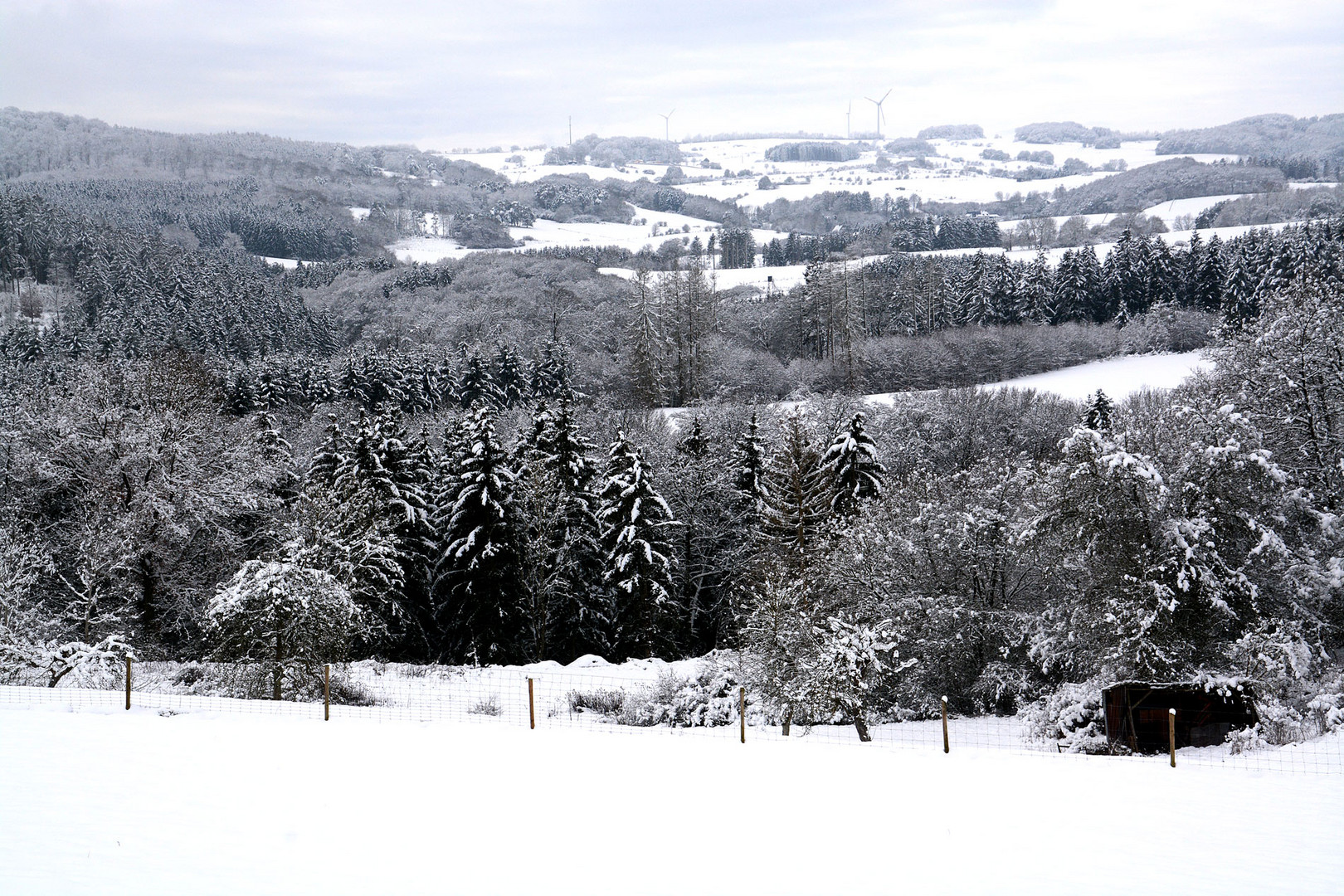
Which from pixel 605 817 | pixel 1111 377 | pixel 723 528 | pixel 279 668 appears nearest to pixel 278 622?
pixel 279 668

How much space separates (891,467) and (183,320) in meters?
83.7

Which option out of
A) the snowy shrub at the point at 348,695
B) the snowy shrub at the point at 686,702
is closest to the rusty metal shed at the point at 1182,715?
the snowy shrub at the point at 686,702

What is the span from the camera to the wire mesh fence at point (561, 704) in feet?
55.4

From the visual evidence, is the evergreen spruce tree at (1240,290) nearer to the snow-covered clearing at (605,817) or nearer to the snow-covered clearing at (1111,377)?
the snow-covered clearing at (1111,377)

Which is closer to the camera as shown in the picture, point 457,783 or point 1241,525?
point 457,783

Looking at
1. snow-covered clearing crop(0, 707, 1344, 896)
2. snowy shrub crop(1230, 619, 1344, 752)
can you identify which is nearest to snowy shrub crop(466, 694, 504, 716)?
snow-covered clearing crop(0, 707, 1344, 896)

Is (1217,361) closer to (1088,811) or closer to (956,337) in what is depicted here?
(1088,811)

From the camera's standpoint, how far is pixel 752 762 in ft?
49.2

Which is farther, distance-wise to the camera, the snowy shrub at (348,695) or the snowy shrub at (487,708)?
the snowy shrub at (348,695)

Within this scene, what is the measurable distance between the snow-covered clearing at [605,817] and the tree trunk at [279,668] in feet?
Result: 16.6

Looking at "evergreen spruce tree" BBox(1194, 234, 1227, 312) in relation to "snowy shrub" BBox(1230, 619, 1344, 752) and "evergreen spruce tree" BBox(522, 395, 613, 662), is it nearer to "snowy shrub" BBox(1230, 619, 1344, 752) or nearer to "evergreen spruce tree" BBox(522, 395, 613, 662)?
"evergreen spruce tree" BBox(522, 395, 613, 662)

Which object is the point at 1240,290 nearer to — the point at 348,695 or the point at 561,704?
the point at 561,704

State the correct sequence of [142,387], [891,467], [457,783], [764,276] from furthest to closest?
1. [764,276]
2. [891,467]
3. [142,387]
4. [457,783]

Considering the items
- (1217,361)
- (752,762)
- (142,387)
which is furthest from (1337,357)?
(142,387)
